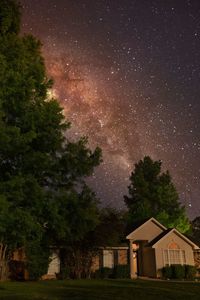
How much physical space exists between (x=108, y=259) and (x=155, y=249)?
438cm

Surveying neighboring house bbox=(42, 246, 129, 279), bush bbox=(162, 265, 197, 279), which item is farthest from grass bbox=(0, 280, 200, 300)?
bush bbox=(162, 265, 197, 279)

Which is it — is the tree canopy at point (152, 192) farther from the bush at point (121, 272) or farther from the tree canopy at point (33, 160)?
the tree canopy at point (33, 160)

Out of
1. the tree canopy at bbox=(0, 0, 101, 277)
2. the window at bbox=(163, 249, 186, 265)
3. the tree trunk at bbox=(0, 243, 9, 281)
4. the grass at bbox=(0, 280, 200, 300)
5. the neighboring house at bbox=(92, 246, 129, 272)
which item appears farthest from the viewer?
the window at bbox=(163, 249, 186, 265)

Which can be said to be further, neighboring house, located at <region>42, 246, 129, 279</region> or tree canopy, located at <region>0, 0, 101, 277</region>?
neighboring house, located at <region>42, 246, 129, 279</region>

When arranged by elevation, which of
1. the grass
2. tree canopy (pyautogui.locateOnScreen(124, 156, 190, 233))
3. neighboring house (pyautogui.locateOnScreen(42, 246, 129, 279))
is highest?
tree canopy (pyautogui.locateOnScreen(124, 156, 190, 233))

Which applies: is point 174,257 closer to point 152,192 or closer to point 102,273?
point 102,273

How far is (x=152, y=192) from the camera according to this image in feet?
254

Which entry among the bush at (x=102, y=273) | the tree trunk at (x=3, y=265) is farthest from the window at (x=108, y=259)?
the tree trunk at (x=3, y=265)

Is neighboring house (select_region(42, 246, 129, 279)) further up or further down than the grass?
further up

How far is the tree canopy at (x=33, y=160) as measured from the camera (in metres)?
20.1

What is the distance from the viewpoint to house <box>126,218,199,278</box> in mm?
37188

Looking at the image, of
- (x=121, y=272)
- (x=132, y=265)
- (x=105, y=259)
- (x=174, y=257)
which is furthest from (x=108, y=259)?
(x=174, y=257)

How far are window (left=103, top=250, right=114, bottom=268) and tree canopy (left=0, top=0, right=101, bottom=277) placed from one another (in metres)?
13.3

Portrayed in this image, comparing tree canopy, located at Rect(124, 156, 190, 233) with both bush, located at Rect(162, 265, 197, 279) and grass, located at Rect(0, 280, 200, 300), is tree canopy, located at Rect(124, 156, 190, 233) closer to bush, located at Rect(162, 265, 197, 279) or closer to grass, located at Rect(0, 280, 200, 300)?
bush, located at Rect(162, 265, 197, 279)
